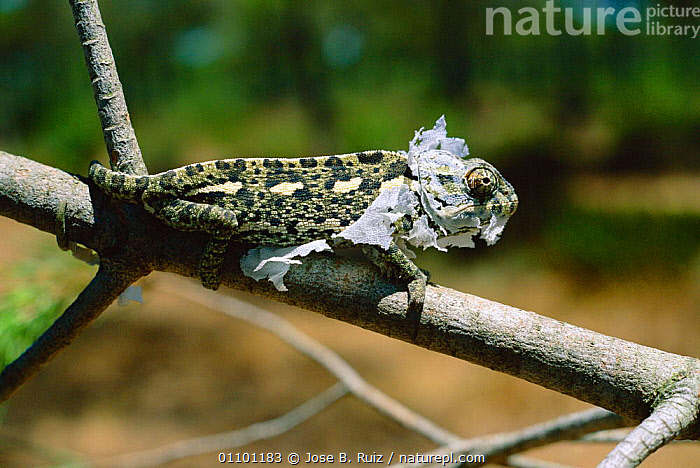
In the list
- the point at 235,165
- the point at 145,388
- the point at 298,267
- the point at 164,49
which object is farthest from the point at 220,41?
the point at 298,267

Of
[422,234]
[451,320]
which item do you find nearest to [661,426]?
[451,320]

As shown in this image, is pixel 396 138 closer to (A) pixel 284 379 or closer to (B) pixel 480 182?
(A) pixel 284 379

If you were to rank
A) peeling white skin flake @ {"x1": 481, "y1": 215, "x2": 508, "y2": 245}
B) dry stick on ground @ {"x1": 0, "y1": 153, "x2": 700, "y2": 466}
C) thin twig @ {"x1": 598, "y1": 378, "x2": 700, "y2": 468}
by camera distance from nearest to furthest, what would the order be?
1. thin twig @ {"x1": 598, "y1": 378, "x2": 700, "y2": 468}
2. dry stick on ground @ {"x1": 0, "y1": 153, "x2": 700, "y2": 466}
3. peeling white skin flake @ {"x1": 481, "y1": 215, "x2": 508, "y2": 245}

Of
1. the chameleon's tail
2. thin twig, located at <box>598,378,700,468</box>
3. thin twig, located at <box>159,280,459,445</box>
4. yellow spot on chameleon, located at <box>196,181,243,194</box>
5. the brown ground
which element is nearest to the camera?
thin twig, located at <box>598,378,700,468</box>

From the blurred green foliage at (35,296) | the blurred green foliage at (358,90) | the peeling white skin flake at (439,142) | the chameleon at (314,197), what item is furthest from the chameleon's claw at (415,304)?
the blurred green foliage at (358,90)

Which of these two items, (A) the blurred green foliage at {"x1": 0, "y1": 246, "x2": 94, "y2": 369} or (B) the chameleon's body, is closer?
(B) the chameleon's body

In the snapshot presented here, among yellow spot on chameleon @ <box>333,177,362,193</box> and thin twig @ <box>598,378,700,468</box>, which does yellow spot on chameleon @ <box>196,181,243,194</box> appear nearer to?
yellow spot on chameleon @ <box>333,177,362,193</box>

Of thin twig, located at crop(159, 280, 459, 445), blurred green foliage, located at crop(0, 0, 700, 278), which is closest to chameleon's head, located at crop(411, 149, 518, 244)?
thin twig, located at crop(159, 280, 459, 445)
